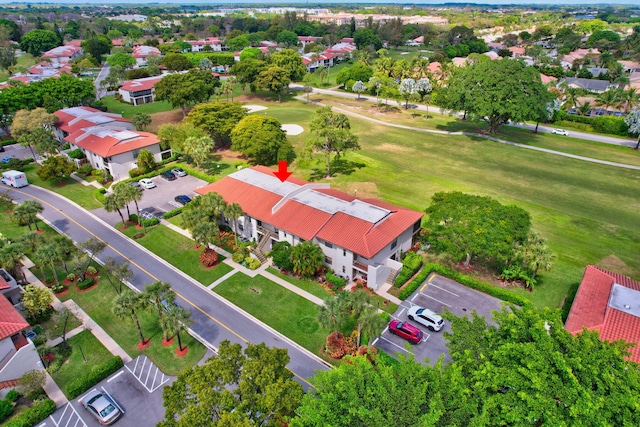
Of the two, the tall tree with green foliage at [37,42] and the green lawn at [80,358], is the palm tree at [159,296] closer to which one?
the green lawn at [80,358]

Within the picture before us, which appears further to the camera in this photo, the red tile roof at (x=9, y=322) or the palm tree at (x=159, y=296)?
the palm tree at (x=159, y=296)

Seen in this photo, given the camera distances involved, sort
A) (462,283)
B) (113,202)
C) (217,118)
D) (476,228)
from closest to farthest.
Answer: (476,228) < (462,283) < (113,202) < (217,118)

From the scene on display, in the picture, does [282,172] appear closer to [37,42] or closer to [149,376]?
[149,376]

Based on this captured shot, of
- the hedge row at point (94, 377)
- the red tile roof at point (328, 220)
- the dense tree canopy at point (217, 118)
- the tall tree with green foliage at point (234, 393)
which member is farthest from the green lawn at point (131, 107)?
the tall tree with green foliage at point (234, 393)

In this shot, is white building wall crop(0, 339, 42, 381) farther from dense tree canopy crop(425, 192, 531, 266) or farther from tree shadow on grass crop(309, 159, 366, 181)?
tree shadow on grass crop(309, 159, 366, 181)

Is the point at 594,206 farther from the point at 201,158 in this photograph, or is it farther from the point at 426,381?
the point at 201,158

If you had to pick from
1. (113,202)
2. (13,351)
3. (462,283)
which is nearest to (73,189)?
(113,202)

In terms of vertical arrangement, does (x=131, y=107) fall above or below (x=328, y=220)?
below
